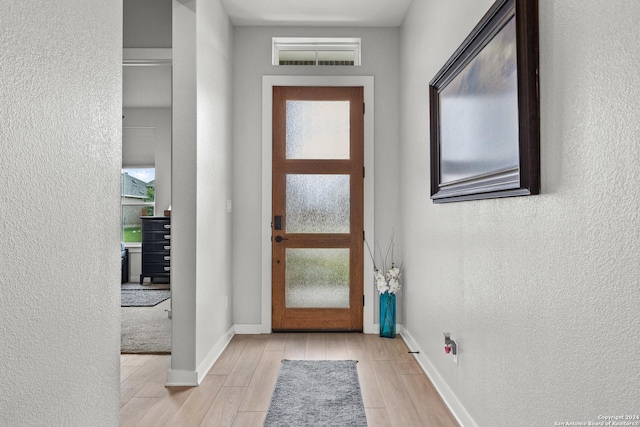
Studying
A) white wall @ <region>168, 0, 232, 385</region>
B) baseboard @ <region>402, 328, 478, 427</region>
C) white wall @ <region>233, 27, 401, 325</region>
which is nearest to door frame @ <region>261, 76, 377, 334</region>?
white wall @ <region>233, 27, 401, 325</region>

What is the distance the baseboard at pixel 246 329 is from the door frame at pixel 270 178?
47mm

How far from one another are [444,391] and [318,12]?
121 inches

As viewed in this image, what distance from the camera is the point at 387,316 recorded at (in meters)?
3.95

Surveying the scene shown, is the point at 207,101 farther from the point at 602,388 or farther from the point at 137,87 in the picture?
the point at 137,87

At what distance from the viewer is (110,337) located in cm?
160

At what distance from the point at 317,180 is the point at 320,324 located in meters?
1.32

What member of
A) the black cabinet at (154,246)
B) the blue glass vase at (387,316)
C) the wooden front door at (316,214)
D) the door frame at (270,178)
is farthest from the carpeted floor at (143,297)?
the blue glass vase at (387,316)

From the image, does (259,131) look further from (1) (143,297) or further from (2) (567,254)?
(2) (567,254)

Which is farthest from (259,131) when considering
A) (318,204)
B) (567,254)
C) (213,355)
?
(567,254)

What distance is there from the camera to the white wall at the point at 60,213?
43.4 inches

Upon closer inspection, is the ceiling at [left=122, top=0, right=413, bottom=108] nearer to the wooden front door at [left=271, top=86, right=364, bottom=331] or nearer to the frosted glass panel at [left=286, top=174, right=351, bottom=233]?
the wooden front door at [left=271, top=86, right=364, bottom=331]

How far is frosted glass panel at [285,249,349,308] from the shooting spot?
418 centimetres

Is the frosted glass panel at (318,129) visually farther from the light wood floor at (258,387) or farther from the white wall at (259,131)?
the light wood floor at (258,387)

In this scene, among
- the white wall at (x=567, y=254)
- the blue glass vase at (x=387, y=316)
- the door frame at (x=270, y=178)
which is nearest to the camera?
the white wall at (x=567, y=254)
